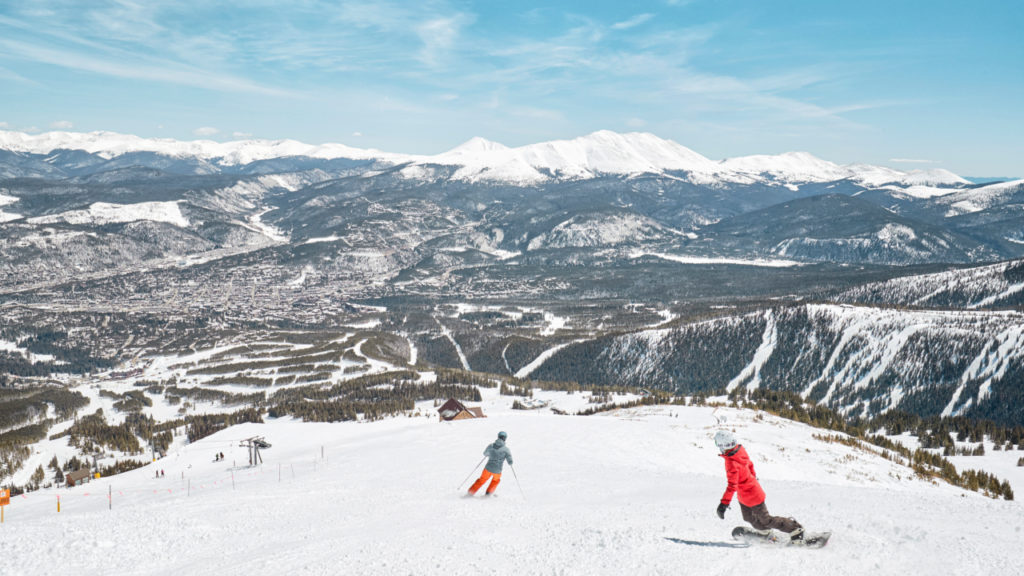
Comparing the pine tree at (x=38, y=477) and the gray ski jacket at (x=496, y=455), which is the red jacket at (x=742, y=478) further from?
the pine tree at (x=38, y=477)

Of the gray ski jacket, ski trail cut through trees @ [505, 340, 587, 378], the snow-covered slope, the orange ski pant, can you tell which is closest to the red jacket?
the gray ski jacket

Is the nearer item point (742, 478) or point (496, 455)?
point (742, 478)

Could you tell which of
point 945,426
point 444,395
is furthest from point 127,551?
point 444,395

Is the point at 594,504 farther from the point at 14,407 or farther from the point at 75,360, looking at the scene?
the point at 75,360

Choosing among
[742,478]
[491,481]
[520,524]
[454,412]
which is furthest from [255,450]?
[742,478]

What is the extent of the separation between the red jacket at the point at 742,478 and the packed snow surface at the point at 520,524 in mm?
1047

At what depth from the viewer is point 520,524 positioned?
1625cm

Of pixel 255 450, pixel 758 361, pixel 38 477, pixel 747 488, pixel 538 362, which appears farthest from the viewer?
pixel 538 362

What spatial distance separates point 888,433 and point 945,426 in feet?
23.4

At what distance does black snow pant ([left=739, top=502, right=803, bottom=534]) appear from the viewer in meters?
13.1

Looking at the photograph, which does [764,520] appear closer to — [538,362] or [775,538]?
[775,538]

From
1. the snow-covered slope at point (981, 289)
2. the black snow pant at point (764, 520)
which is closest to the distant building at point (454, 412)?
the black snow pant at point (764, 520)

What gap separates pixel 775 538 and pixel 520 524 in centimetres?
643

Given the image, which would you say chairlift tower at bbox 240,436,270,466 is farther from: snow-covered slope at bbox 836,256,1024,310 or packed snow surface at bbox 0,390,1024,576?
snow-covered slope at bbox 836,256,1024,310
